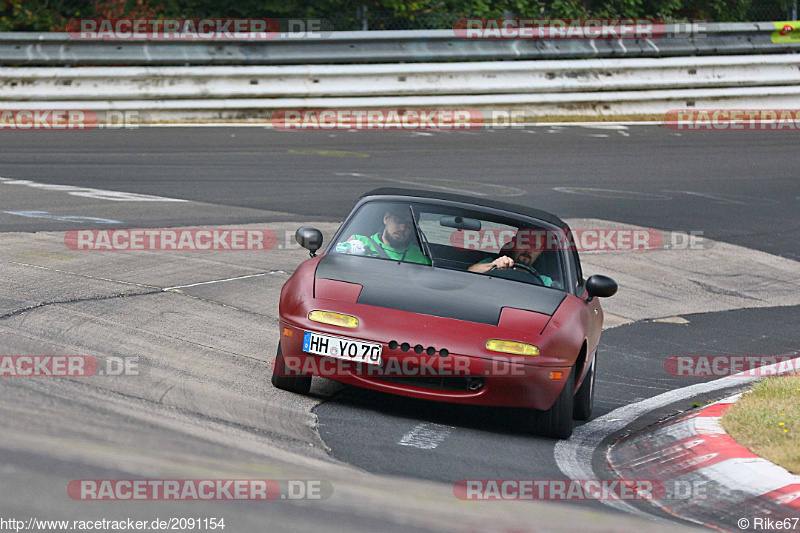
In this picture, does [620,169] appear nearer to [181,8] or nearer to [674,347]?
[674,347]

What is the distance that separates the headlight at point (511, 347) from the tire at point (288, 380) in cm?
112

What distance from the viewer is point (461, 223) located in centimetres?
716

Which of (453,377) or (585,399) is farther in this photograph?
(585,399)

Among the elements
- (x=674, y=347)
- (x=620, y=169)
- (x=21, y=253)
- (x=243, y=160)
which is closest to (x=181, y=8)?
(x=243, y=160)

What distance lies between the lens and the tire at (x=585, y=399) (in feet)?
22.6

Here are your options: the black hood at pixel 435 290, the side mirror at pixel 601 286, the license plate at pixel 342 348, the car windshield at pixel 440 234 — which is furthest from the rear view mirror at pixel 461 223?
the license plate at pixel 342 348

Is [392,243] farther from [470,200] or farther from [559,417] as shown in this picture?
[559,417]

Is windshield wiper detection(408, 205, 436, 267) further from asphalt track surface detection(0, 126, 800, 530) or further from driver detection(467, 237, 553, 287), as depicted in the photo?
asphalt track surface detection(0, 126, 800, 530)

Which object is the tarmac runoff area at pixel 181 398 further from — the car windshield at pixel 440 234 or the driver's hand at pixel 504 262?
the driver's hand at pixel 504 262

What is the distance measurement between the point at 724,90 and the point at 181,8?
1113cm

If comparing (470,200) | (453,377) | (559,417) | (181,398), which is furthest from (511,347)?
(181,398)

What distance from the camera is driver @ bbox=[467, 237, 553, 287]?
7051mm

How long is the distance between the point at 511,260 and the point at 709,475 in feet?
6.78

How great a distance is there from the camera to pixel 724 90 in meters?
21.8
